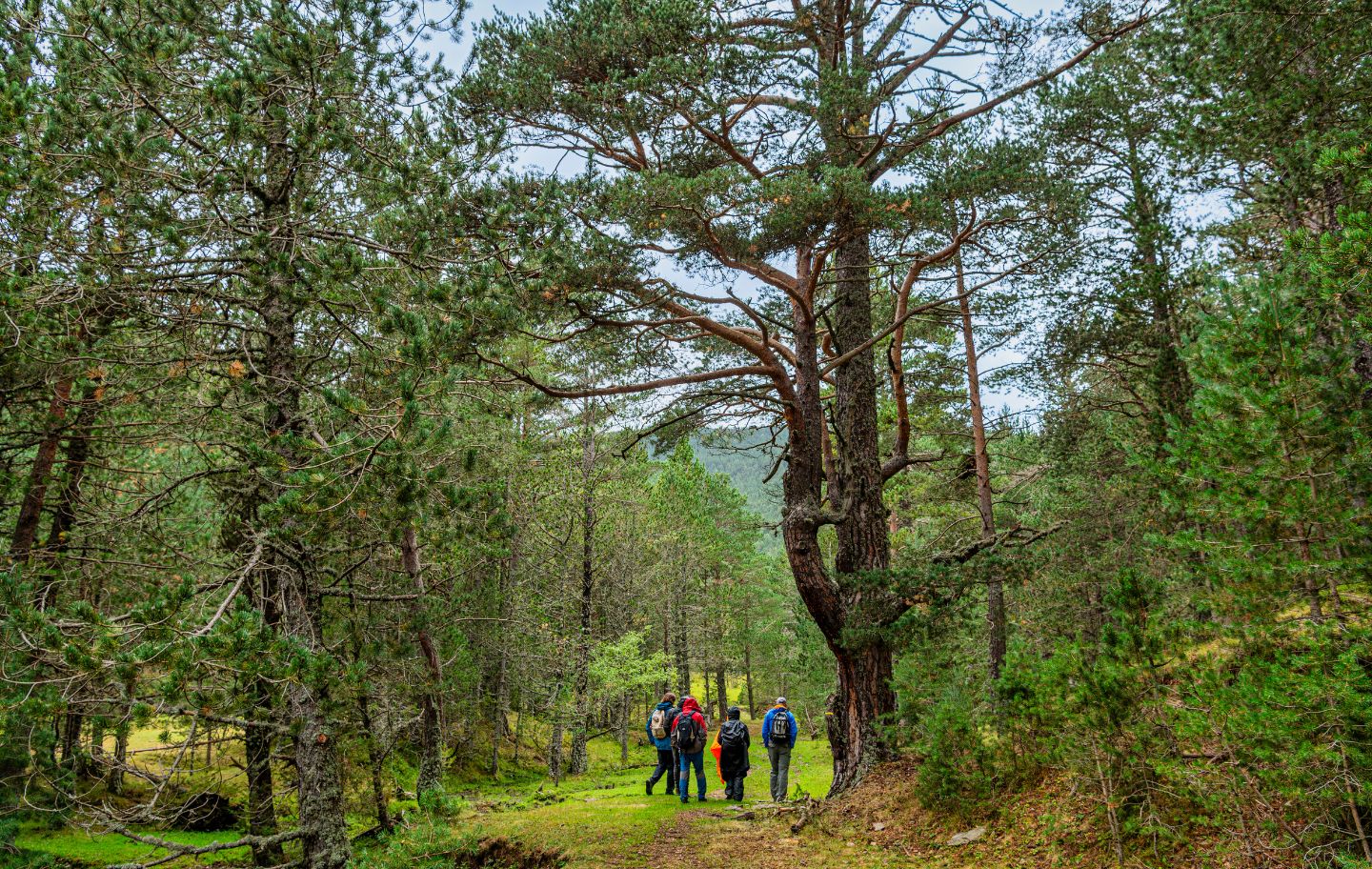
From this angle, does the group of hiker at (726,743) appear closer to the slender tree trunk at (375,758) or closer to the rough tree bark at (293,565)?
the slender tree trunk at (375,758)

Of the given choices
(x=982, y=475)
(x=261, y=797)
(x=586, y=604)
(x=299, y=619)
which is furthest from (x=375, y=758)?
(x=982, y=475)

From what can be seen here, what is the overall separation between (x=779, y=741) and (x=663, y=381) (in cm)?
527

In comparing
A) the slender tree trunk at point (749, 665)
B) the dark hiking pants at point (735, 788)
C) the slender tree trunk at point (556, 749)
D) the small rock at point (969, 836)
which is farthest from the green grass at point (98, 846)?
the slender tree trunk at point (749, 665)

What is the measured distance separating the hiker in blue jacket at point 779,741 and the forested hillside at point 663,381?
54 millimetres

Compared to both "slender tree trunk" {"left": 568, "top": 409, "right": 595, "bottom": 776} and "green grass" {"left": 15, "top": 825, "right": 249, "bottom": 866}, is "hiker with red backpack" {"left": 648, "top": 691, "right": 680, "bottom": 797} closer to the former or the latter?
"green grass" {"left": 15, "top": 825, "right": 249, "bottom": 866}

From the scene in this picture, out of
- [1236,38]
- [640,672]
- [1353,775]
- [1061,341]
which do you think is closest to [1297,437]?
[1353,775]

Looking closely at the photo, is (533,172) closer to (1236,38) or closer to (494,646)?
(1236,38)

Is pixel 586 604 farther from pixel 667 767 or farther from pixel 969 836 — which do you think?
pixel 969 836

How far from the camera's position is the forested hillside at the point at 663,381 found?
390 cm

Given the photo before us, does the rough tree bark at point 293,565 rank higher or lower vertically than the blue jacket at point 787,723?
higher

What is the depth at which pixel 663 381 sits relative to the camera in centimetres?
794

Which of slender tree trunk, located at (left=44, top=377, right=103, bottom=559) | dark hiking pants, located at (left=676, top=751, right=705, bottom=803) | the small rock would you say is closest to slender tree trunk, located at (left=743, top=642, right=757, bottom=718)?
dark hiking pants, located at (left=676, top=751, right=705, bottom=803)

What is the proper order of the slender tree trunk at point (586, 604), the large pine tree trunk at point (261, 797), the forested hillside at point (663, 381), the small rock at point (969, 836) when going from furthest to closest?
the slender tree trunk at point (586, 604)
the large pine tree trunk at point (261, 797)
the small rock at point (969, 836)
the forested hillside at point (663, 381)

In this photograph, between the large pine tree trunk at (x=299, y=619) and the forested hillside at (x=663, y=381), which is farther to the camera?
the large pine tree trunk at (x=299, y=619)
